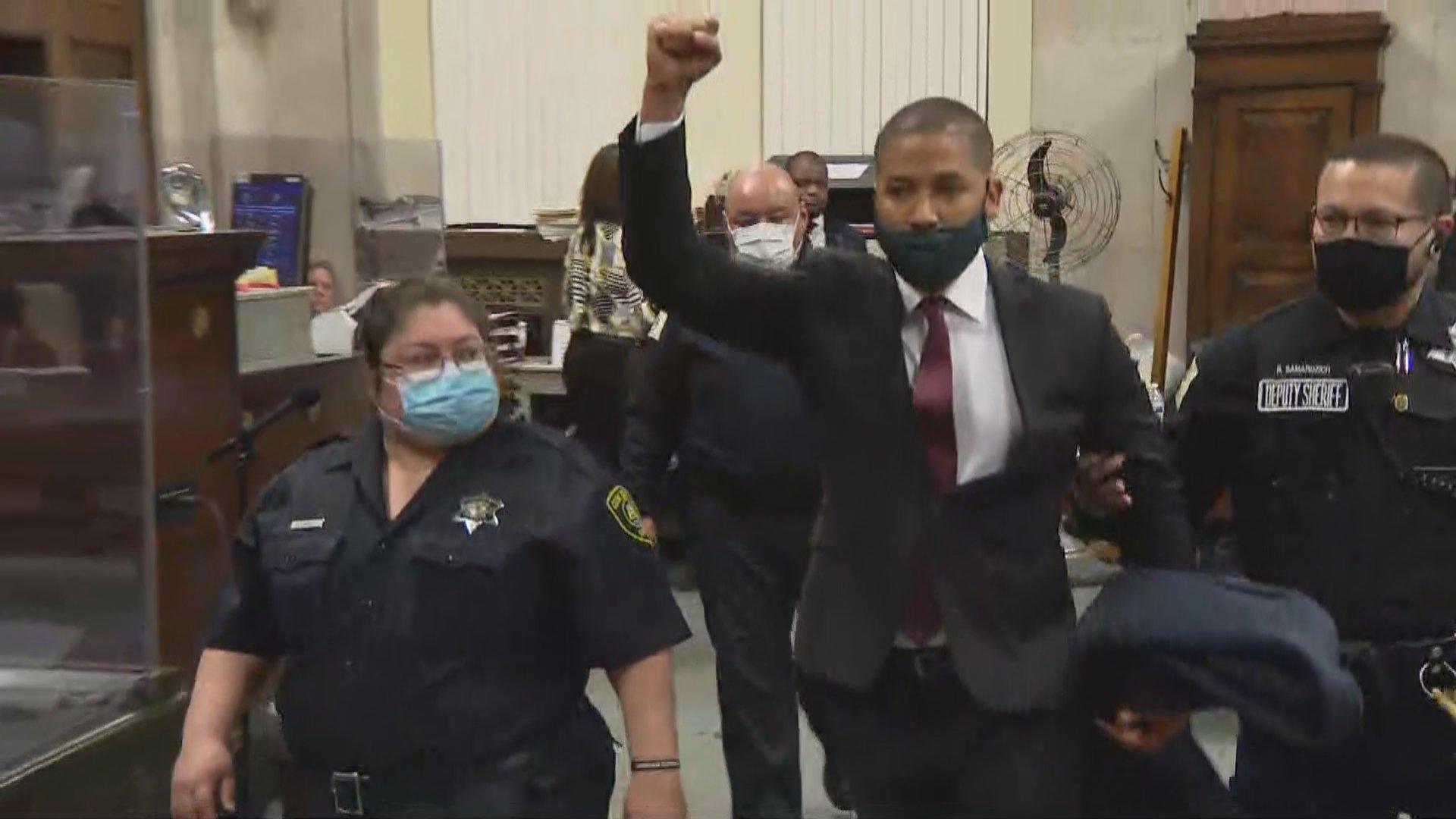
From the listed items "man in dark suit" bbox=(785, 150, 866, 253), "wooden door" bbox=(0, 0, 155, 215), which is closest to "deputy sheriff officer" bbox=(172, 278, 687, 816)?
"man in dark suit" bbox=(785, 150, 866, 253)

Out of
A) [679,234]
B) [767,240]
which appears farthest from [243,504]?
[679,234]

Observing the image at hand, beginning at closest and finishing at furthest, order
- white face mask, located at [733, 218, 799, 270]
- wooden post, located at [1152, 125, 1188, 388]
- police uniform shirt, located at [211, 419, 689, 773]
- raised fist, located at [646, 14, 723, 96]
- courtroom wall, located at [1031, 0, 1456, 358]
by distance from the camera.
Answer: raised fist, located at [646, 14, 723, 96] → police uniform shirt, located at [211, 419, 689, 773] → white face mask, located at [733, 218, 799, 270] → wooden post, located at [1152, 125, 1188, 388] → courtroom wall, located at [1031, 0, 1456, 358]

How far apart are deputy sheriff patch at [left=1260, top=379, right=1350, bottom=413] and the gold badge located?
1131mm

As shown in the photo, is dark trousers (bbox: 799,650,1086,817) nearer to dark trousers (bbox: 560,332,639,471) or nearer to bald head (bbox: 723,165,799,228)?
bald head (bbox: 723,165,799,228)

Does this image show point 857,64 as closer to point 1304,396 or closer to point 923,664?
point 1304,396

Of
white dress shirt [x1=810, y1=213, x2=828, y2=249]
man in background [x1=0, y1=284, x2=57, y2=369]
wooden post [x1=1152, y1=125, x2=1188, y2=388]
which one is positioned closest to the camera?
man in background [x1=0, y1=284, x2=57, y2=369]

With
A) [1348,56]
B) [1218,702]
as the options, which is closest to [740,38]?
[1348,56]

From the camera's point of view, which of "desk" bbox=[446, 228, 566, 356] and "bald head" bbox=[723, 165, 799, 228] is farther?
"desk" bbox=[446, 228, 566, 356]

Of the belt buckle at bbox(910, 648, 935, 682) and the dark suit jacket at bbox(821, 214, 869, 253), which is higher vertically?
the dark suit jacket at bbox(821, 214, 869, 253)

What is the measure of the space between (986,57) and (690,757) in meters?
4.69

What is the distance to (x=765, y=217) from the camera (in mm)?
3688

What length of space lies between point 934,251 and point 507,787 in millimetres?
939

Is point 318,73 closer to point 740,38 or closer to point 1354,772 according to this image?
point 740,38

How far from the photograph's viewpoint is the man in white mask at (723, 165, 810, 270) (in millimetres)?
3672
